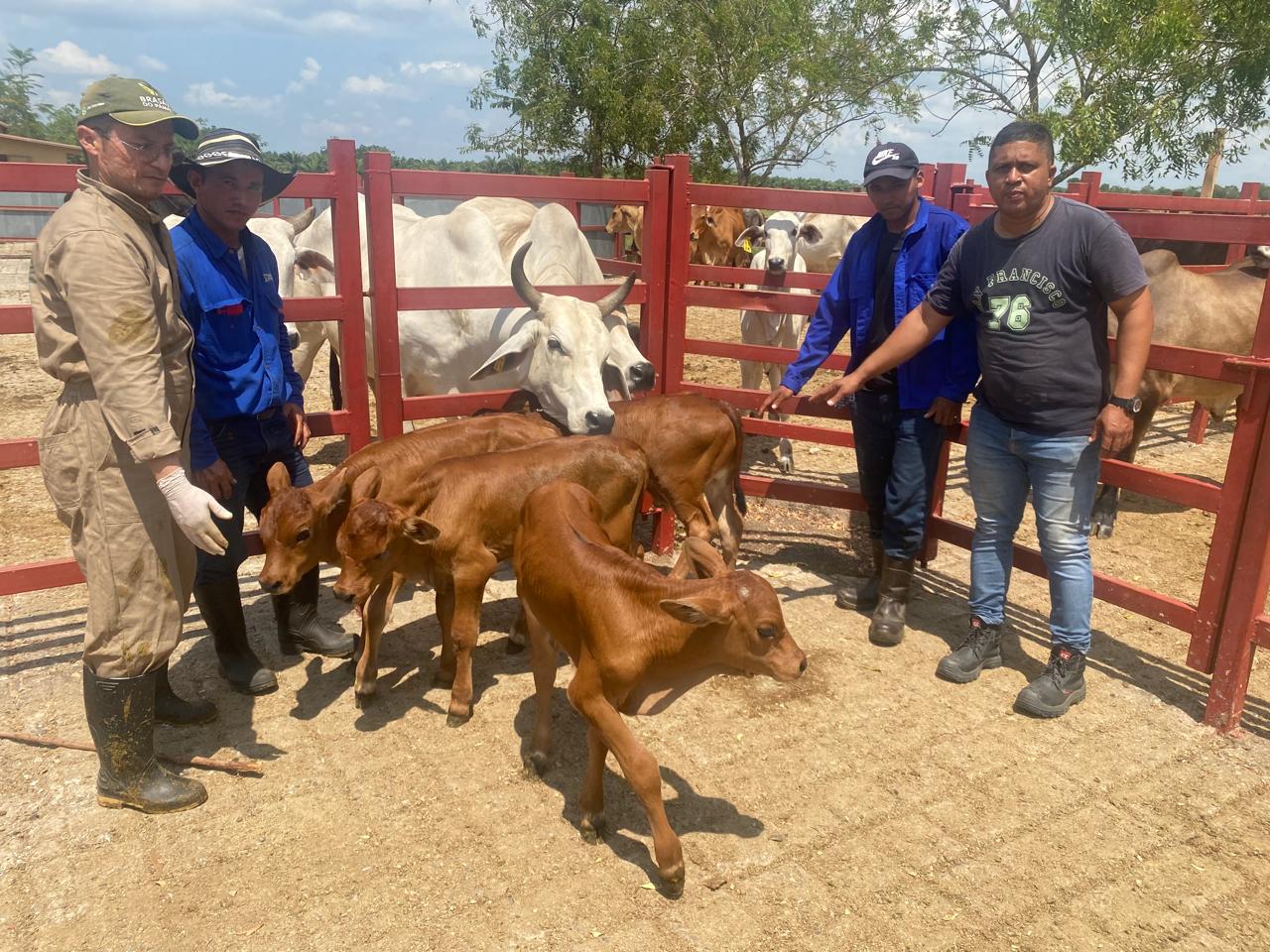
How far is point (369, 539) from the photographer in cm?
373

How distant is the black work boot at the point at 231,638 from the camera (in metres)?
4.23

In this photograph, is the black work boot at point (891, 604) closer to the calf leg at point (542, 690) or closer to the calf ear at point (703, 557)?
the calf ear at point (703, 557)

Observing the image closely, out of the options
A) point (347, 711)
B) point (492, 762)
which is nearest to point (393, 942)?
point (492, 762)

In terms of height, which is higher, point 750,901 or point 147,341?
point 147,341

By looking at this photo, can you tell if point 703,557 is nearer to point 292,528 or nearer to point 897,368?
point 292,528

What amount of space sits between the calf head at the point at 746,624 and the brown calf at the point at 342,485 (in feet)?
5.38

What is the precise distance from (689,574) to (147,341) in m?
2.10

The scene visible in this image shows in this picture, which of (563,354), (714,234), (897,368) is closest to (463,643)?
(563,354)

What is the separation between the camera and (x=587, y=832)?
335cm

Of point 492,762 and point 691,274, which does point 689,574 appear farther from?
point 691,274

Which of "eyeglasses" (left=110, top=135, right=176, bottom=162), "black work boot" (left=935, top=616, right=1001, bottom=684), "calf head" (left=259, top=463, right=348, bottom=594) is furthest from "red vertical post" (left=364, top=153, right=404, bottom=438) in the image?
"black work boot" (left=935, top=616, right=1001, bottom=684)

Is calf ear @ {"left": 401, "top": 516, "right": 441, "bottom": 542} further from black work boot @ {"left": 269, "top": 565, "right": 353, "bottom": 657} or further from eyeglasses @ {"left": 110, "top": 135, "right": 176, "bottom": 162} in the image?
eyeglasses @ {"left": 110, "top": 135, "right": 176, "bottom": 162}

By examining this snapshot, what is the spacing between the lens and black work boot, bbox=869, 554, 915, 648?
16.2 feet

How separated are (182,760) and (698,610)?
88.0 inches
